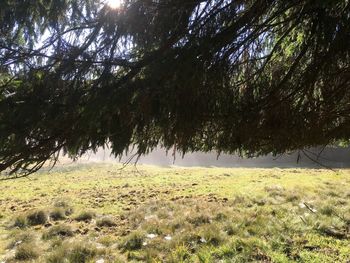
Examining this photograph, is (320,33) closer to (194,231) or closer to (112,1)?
(112,1)

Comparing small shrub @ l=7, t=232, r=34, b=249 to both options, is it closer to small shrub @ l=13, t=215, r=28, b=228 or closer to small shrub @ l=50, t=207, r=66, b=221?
small shrub @ l=13, t=215, r=28, b=228

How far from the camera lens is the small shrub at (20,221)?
9.03 metres

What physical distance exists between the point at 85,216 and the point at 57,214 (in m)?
0.80

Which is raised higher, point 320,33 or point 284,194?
point 320,33

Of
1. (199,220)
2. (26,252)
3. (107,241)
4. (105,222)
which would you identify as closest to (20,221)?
(105,222)

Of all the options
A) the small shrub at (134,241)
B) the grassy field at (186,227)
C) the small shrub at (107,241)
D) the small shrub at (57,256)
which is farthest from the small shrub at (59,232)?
the small shrub at (134,241)

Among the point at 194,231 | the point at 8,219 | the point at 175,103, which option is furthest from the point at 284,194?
the point at 175,103

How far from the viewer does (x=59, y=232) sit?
324 inches

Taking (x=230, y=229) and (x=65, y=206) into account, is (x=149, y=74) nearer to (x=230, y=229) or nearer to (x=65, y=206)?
(x=230, y=229)

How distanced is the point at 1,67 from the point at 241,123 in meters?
2.45

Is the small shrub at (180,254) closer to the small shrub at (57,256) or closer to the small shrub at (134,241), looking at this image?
the small shrub at (134,241)

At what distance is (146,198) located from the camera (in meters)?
12.1

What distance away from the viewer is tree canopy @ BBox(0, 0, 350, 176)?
314cm

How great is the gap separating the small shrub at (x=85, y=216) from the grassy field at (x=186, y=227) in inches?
1.0
